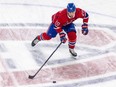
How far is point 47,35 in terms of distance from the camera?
4.65m

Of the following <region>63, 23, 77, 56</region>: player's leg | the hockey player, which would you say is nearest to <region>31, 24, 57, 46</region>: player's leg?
the hockey player

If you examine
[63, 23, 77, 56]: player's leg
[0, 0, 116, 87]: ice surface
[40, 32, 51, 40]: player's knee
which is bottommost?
[0, 0, 116, 87]: ice surface

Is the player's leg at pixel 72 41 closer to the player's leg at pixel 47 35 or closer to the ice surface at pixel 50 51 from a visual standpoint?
the ice surface at pixel 50 51

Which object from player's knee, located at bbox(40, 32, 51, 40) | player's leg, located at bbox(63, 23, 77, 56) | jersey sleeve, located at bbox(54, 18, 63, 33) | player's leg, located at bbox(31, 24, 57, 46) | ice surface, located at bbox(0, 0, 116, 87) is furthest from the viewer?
player's knee, located at bbox(40, 32, 51, 40)

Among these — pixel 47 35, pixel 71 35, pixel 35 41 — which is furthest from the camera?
pixel 35 41

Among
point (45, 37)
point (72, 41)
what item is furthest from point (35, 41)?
point (72, 41)

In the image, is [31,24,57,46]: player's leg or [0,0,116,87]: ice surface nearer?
[0,0,116,87]: ice surface

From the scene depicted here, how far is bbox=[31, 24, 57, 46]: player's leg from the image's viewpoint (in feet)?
15.0

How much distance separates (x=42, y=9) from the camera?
6.13 meters

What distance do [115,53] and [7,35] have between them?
1507 mm

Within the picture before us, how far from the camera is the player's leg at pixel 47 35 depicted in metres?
4.56

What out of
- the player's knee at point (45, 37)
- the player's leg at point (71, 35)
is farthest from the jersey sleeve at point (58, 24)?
the player's knee at point (45, 37)

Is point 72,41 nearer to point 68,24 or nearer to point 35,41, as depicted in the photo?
point 68,24

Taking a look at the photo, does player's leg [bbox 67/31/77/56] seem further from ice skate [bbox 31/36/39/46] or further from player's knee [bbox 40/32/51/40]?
ice skate [bbox 31/36/39/46]
